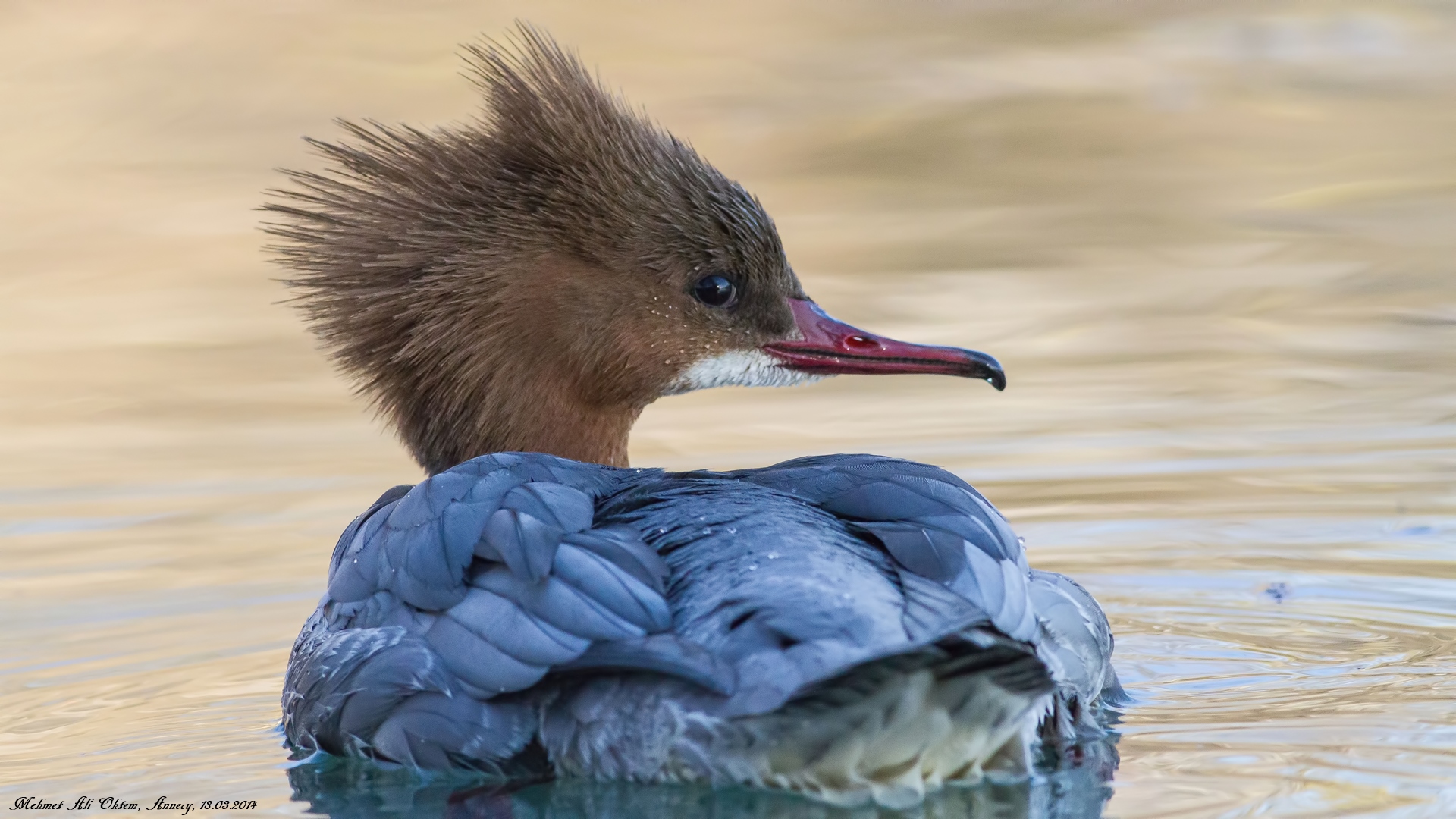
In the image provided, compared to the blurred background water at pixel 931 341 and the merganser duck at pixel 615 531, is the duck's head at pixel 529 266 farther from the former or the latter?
the blurred background water at pixel 931 341

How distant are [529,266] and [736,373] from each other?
667mm

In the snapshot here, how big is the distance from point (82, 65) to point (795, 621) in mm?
8826

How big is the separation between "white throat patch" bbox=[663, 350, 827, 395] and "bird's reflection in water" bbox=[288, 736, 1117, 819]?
1496 millimetres

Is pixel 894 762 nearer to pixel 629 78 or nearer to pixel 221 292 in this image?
pixel 221 292

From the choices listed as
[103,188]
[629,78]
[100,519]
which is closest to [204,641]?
[100,519]

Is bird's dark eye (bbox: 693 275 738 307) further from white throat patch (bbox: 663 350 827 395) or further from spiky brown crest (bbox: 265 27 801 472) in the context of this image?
white throat patch (bbox: 663 350 827 395)

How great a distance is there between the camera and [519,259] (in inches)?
205

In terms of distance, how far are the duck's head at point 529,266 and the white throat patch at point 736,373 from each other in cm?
6

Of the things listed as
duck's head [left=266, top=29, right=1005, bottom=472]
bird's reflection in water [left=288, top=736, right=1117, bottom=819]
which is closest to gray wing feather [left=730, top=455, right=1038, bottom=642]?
bird's reflection in water [left=288, top=736, right=1117, bottom=819]

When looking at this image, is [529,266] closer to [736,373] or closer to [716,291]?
[716,291]

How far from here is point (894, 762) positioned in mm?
3818

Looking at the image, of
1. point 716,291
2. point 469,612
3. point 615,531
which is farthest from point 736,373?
point 469,612

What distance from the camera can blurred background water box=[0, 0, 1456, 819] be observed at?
15.7ft

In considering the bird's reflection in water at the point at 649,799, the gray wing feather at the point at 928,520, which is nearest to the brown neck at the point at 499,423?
the gray wing feather at the point at 928,520
